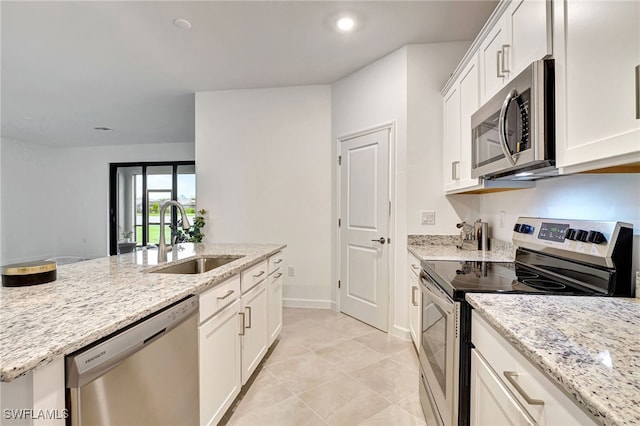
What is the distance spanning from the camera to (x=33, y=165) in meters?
6.90

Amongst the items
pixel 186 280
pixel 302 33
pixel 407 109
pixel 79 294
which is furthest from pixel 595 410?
pixel 302 33

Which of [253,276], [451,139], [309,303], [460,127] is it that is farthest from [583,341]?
[309,303]

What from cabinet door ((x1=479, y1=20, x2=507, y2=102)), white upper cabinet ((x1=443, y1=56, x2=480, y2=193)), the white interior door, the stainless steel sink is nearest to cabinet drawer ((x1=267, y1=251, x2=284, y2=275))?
the stainless steel sink

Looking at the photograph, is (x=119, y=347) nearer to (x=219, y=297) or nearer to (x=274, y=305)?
(x=219, y=297)

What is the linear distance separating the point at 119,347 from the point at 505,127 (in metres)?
1.78

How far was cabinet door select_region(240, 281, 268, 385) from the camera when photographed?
6.28 ft

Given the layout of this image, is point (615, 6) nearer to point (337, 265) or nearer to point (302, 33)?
point (302, 33)

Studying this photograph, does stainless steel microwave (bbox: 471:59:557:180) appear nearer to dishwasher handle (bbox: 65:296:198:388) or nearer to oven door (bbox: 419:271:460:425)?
oven door (bbox: 419:271:460:425)

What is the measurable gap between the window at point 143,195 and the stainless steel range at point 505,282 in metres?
6.38

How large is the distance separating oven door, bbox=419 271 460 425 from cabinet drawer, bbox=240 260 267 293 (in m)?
1.09

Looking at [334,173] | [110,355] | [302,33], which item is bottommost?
[110,355]

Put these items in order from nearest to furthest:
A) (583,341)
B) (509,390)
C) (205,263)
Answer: (583,341) → (509,390) → (205,263)

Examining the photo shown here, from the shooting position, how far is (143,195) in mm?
7086

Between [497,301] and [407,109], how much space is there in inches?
85.8
